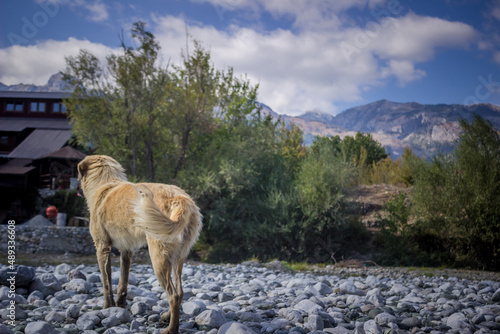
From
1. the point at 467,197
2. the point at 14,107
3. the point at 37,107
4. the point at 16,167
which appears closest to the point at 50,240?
the point at 16,167

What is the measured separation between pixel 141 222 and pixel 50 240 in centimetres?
1339

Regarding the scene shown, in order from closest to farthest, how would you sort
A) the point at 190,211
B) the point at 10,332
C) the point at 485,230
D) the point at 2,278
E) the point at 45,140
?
the point at 10,332 → the point at 190,211 → the point at 2,278 → the point at 485,230 → the point at 45,140

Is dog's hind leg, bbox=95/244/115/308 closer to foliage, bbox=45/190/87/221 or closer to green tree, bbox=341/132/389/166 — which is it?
foliage, bbox=45/190/87/221

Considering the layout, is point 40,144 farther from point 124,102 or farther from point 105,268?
point 105,268

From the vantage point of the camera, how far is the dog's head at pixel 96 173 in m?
4.55

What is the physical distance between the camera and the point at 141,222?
3201 millimetres

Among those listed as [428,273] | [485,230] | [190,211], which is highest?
[190,211]

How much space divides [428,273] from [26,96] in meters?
36.5

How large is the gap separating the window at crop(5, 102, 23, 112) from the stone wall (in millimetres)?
23693

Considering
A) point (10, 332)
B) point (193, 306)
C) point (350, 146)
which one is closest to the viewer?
point (10, 332)

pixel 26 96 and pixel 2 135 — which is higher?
pixel 26 96

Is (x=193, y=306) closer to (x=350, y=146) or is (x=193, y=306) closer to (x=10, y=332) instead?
(x=10, y=332)

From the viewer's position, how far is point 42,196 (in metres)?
23.8

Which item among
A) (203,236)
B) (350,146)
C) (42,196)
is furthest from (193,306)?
(350,146)
